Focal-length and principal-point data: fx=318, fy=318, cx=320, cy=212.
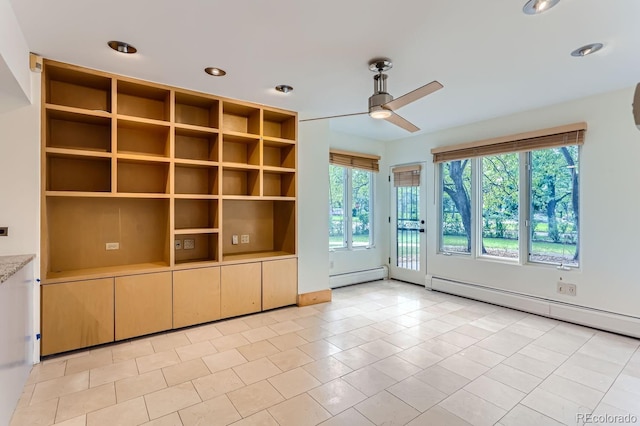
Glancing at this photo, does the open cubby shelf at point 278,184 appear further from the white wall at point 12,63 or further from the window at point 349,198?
the white wall at point 12,63

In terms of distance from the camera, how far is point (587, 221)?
353 cm

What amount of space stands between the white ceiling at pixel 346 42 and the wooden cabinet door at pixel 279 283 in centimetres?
204

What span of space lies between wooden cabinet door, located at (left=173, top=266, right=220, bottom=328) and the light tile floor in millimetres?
126

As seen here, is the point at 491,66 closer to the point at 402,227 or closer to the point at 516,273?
the point at 516,273

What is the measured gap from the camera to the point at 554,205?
12.6 feet

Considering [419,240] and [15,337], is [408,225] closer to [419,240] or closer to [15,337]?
[419,240]

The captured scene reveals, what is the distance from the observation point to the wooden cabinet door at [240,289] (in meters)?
3.62

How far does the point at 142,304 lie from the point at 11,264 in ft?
3.96

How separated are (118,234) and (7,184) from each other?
3.25ft

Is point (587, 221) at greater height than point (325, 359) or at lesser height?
greater

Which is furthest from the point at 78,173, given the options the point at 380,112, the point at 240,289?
the point at 380,112

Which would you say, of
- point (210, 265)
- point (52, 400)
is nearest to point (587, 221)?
point (210, 265)

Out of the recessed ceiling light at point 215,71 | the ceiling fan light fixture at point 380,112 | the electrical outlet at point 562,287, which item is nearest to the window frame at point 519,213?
the electrical outlet at point 562,287

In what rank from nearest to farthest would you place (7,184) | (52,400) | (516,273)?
1. (52,400)
2. (7,184)
3. (516,273)
